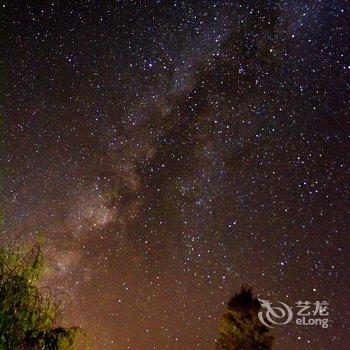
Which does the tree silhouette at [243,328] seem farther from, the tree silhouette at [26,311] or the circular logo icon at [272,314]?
the tree silhouette at [26,311]

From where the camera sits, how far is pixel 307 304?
744 inches

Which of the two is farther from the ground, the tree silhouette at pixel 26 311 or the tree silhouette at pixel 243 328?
the tree silhouette at pixel 243 328

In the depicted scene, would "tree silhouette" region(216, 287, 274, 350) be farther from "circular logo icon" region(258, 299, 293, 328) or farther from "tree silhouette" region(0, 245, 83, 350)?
"tree silhouette" region(0, 245, 83, 350)

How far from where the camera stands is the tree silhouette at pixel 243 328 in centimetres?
1469

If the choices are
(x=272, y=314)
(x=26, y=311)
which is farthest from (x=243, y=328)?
(x=26, y=311)

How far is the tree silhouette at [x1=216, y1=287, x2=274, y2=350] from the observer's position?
14.7 meters

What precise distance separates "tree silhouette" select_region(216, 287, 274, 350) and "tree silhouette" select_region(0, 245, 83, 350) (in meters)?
6.86

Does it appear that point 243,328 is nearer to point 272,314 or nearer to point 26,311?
point 272,314

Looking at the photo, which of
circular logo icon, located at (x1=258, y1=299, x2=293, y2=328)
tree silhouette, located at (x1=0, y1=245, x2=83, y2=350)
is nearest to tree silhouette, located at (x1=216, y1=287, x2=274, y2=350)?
circular logo icon, located at (x1=258, y1=299, x2=293, y2=328)

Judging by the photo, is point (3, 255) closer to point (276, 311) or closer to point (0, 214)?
point (0, 214)

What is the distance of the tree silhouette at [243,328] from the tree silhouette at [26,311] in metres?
6.86

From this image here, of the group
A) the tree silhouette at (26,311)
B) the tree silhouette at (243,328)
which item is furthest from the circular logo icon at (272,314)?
the tree silhouette at (26,311)

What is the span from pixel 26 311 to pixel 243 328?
8.20 metres

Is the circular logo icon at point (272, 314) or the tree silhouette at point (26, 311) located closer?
the tree silhouette at point (26, 311)
